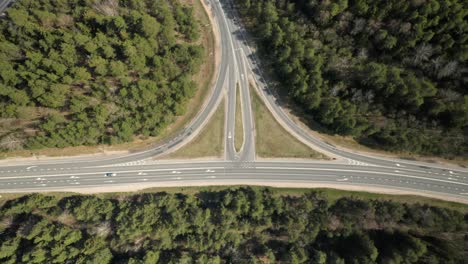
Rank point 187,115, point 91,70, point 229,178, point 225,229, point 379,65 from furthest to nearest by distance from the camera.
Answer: point 187,115 < point 229,178 < point 91,70 < point 225,229 < point 379,65

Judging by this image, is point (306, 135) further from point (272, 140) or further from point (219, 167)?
point (219, 167)

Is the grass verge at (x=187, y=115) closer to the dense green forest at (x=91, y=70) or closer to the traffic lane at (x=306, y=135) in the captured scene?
the dense green forest at (x=91, y=70)

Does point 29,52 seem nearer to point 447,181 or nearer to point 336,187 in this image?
point 336,187

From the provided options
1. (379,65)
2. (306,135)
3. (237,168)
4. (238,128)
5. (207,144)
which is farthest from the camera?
(238,128)

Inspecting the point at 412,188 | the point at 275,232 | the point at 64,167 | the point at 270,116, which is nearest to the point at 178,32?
A: the point at 270,116

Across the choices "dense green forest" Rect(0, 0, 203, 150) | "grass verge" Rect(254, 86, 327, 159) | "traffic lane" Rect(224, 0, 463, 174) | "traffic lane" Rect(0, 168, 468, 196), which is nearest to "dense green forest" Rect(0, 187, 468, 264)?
"traffic lane" Rect(0, 168, 468, 196)

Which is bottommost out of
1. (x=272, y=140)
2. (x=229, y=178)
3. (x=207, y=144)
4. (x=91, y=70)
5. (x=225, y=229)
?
(x=225, y=229)

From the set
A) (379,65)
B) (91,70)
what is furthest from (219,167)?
(379,65)
